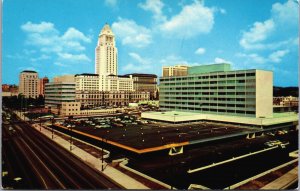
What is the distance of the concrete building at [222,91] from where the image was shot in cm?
8669

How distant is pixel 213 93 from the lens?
99500 millimetres

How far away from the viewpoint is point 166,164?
48.0 meters

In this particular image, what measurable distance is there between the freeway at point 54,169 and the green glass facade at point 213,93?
61.1 meters

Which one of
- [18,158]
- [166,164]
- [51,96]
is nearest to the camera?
[166,164]

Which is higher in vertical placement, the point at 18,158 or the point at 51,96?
the point at 51,96

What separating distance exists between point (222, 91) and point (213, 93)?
14.6ft

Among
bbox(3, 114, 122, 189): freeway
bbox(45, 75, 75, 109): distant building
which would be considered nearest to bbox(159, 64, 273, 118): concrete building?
bbox(45, 75, 75, 109): distant building

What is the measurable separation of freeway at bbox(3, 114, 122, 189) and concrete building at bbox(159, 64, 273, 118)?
61.2 m

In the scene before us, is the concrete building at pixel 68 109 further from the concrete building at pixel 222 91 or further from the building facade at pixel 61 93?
the concrete building at pixel 222 91

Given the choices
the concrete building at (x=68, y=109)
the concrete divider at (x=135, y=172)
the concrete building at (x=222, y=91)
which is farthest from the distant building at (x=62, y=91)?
the concrete divider at (x=135, y=172)

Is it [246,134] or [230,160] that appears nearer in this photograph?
[230,160]

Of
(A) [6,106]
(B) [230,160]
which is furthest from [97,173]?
(A) [6,106]

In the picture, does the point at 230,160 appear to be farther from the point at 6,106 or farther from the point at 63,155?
the point at 6,106

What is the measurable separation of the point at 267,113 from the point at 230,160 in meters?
48.5
